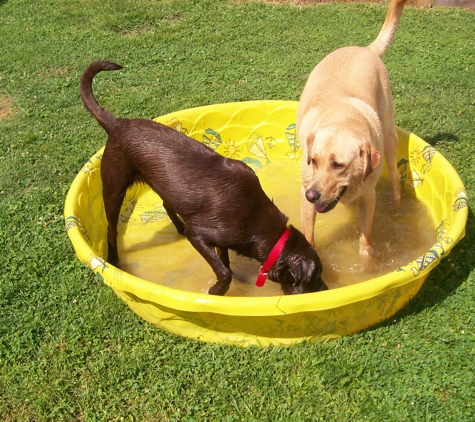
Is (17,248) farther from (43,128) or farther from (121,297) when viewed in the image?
(43,128)

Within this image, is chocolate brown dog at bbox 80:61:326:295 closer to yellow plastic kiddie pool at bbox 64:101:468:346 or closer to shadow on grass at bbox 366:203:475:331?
yellow plastic kiddie pool at bbox 64:101:468:346

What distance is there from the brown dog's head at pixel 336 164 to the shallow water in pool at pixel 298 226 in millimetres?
1112

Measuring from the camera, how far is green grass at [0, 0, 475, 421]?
11.2 ft

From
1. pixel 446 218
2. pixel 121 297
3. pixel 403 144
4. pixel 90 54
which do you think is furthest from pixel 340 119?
pixel 90 54

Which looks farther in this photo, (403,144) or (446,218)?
(403,144)

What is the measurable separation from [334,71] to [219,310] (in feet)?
9.16

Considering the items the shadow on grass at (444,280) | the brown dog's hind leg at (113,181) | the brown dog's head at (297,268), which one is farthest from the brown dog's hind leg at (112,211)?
the shadow on grass at (444,280)

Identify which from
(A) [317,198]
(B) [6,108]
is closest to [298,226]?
(A) [317,198]

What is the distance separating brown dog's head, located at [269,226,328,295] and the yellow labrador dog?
14.1 inches

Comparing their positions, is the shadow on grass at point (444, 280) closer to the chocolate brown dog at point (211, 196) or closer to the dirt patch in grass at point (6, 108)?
the chocolate brown dog at point (211, 196)

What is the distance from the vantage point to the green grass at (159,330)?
343cm

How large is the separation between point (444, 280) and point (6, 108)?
250 inches

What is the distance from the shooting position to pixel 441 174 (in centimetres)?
487

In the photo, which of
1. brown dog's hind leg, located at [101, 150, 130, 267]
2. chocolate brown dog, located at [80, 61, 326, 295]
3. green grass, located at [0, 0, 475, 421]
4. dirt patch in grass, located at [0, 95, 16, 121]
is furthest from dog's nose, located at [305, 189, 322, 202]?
dirt patch in grass, located at [0, 95, 16, 121]
